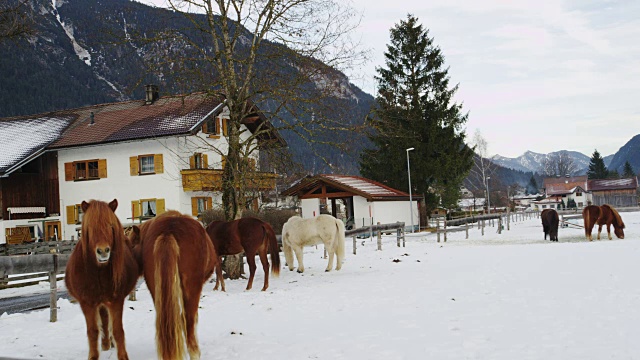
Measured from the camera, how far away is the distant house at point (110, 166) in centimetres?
3153

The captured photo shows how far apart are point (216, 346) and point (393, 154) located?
3776 cm

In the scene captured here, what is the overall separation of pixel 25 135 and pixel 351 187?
67.5 feet

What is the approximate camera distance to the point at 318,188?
120ft

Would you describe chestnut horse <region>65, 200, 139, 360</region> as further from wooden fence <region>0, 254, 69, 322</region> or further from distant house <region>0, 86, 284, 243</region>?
distant house <region>0, 86, 284, 243</region>

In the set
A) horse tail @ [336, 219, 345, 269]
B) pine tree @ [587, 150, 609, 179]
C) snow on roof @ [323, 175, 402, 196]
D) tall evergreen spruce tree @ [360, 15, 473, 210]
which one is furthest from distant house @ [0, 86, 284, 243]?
pine tree @ [587, 150, 609, 179]

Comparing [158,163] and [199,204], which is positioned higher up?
[158,163]

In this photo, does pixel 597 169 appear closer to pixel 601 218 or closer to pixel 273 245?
pixel 601 218

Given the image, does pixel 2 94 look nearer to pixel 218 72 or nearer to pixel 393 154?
pixel 393 154

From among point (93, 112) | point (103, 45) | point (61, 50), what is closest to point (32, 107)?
point (61, 50)

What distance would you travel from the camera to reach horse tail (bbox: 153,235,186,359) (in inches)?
198

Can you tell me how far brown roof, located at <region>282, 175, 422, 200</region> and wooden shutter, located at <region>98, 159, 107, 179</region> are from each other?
431 inches

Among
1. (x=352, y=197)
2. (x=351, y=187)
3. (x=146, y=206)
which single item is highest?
(x=351, y=187)

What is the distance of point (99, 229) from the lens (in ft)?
16.9

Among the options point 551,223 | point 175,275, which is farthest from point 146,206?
point 175,275
